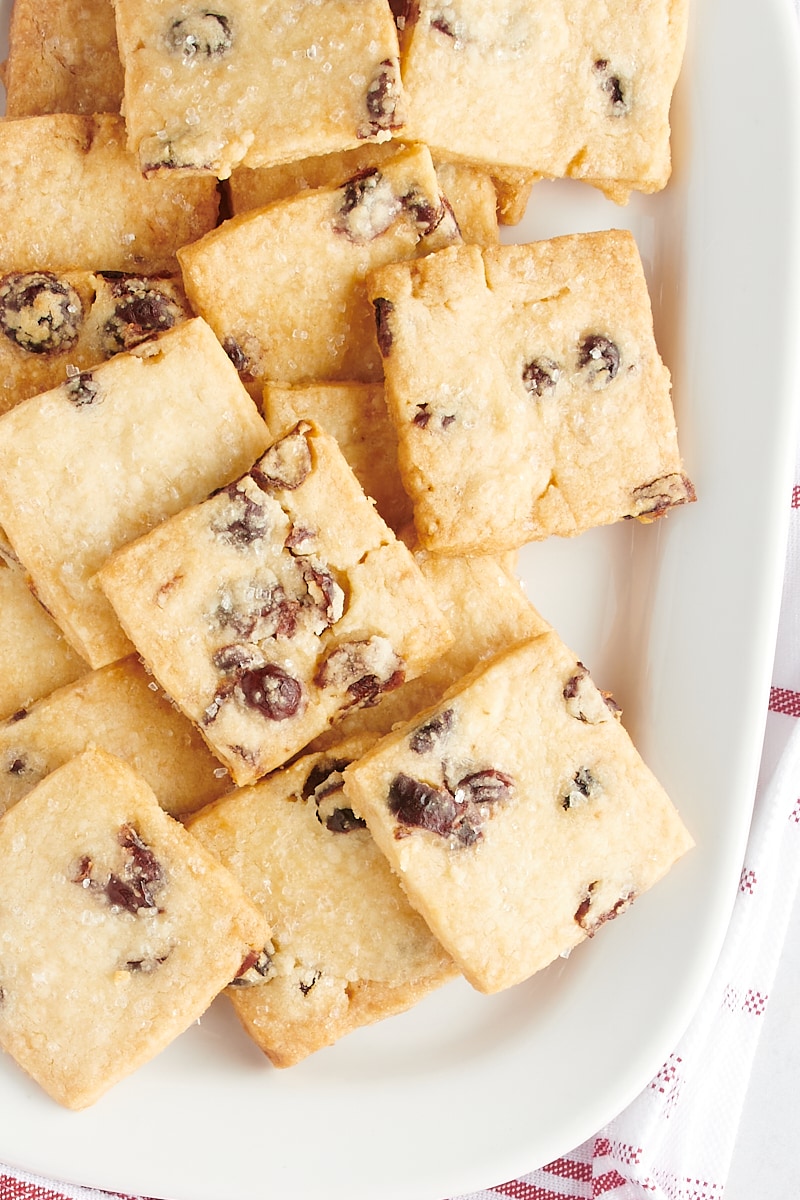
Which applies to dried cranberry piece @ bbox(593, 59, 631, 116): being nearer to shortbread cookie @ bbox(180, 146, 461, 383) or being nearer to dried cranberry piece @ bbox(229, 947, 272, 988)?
shortbread cookie @ bbox(180, 146, 461, 383)

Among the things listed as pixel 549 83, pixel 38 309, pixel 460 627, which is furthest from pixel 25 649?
pixel 549 83

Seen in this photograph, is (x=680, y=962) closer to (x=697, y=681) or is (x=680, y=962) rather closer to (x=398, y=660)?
(x=697, y=681)

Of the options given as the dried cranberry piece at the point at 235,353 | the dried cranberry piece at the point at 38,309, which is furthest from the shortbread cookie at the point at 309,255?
the dried cranberry piece at the point at 38,309

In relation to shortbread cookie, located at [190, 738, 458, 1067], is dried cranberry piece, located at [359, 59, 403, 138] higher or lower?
higher

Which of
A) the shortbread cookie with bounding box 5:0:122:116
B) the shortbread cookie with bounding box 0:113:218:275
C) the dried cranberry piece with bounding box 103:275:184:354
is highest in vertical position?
the shortbread cookie with bounding box 5:0:122:116

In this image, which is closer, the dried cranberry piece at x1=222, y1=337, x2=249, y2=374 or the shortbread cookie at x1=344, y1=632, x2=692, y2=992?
the shortbread cookie at x1=344, y1=632, x2=692, y2=992

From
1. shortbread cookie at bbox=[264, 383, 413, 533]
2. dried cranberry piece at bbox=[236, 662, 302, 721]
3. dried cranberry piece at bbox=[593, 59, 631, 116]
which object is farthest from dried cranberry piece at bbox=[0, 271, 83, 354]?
dried cranberry piece at bbox=[593, 59, 631, 116]

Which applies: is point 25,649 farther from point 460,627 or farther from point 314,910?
point 460,627
